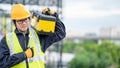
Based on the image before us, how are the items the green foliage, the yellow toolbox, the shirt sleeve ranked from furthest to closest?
1. the green foliage
2. the yellow toolbox
3. the shirt sleeve

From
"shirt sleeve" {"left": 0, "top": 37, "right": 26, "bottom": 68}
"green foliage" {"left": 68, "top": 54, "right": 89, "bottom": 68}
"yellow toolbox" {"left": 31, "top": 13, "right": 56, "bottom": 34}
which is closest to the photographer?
"shirt sleeve" {"left": 0, "top": 37, "right": 26, "bottom": 68}

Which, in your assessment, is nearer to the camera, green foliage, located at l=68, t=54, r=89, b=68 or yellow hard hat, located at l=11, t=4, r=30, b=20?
yellow hard hat, located at l=11, t=4, r=30, b=20

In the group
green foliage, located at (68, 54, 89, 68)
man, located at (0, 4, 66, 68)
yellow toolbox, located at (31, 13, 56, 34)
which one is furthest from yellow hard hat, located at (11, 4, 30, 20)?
green foliage, located at (68, 54, 89, 68)

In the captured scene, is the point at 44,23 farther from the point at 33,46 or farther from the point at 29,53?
the point at 29,53

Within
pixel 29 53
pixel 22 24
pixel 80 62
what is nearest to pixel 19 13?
pixel 22 24

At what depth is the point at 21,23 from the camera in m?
4.38

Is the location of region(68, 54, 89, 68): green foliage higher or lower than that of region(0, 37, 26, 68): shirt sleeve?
lower

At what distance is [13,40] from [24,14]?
0.85 ft

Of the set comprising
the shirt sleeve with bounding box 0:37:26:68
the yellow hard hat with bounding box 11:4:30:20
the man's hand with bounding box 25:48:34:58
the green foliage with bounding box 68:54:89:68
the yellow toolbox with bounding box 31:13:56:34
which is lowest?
the green foliage with bounding box 68:54:89:68

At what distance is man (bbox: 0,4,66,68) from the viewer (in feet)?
14.2

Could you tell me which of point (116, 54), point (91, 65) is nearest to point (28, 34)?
point (91, 65)

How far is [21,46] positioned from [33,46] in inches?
4.5

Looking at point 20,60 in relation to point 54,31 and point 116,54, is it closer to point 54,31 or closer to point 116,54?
point 54,31

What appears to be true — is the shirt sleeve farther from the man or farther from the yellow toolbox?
the yellow toolbox
